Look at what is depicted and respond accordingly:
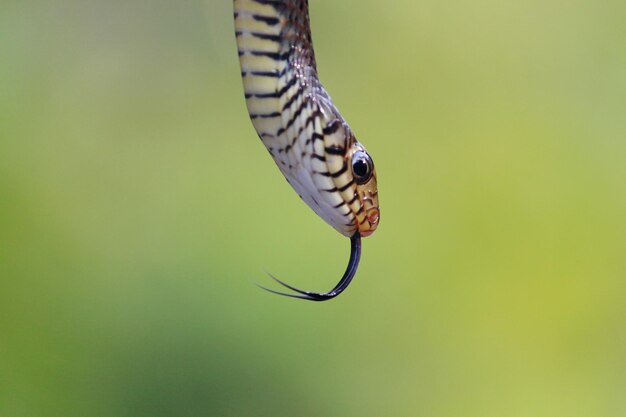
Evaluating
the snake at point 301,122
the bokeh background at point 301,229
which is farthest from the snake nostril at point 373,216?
the bokeh background at point 301,229

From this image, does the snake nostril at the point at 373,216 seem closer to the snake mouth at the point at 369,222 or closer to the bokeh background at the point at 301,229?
the snake mouth at the point at 369,222

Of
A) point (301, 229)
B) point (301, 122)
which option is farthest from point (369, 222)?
point (301, 229)

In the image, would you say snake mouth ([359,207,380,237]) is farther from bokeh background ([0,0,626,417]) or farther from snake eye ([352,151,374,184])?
bokeh background ([0,0,626,417])

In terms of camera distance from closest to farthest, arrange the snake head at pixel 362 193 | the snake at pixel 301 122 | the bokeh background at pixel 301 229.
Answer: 1. the snake at pixel 301 122
2. the snake head at pixel 362 193
3. the bokeh background at pixel 301 229

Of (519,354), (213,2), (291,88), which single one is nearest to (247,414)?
(519,354)

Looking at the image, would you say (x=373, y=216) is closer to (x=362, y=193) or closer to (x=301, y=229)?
(x=362, y=193)

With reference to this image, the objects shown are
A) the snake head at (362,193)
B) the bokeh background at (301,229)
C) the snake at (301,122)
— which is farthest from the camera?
the bokeh background at (301,229)

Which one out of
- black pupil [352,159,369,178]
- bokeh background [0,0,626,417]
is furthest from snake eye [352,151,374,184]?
bokeh background [0,0,626,417]
